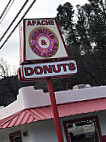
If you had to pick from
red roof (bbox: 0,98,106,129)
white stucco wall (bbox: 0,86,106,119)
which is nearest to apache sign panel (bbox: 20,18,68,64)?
red roof (bbox: 0,98,106,129)

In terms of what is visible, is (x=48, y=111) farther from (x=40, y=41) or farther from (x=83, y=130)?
(x=40, y=41)

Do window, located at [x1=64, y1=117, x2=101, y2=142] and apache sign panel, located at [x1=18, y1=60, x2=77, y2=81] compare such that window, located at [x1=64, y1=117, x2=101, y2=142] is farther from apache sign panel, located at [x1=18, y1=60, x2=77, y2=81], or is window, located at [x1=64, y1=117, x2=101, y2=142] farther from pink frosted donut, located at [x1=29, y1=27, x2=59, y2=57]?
pink frosted donut, located at [x1=29, y1=27, x2=59, y2=57]

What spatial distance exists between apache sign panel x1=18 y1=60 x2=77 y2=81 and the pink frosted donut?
1.88 ft

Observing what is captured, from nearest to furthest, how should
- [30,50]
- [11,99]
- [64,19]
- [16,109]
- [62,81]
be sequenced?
[30,50], [16,109], [62,81], [11,99], [64,19]

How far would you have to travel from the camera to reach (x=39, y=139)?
16.5 metres

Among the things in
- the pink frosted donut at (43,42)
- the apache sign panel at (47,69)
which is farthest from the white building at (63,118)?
the pink frosted donut at (43,42)

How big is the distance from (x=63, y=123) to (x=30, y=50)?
492cm

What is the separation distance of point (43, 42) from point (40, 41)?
0.15 metres

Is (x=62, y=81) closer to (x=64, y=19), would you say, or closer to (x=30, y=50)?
(x=64, y=19)

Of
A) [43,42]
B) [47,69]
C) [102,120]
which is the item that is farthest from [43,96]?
[43,42]

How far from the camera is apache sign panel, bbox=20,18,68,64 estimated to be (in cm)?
1434

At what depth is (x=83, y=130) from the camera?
17625 millimetres

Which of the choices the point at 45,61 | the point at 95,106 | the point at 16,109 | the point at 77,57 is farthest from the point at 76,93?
the point at 77,57

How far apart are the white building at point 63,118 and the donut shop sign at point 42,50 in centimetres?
259
